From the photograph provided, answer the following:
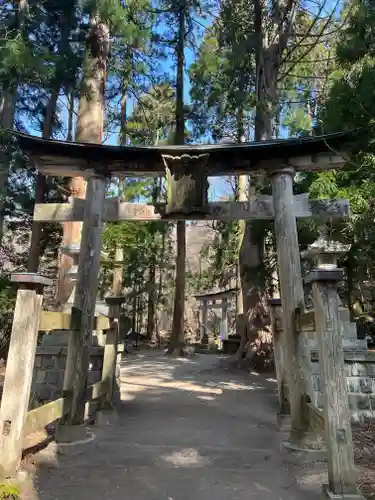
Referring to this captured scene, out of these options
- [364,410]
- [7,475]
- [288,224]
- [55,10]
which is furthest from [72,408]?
[55,10]

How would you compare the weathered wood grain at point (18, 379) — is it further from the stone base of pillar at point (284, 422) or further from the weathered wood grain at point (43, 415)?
the stone base of pillar at point (284, 422)

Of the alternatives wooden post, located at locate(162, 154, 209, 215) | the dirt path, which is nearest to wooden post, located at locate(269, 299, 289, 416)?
the dirt path

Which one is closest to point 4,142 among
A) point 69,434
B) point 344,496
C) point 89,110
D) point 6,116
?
point 6,116

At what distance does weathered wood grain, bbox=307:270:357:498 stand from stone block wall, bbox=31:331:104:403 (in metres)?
3.75

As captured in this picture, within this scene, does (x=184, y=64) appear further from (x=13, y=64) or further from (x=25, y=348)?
(x=25, y=348)

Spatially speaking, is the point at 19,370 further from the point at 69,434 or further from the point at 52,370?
the point at 52,370

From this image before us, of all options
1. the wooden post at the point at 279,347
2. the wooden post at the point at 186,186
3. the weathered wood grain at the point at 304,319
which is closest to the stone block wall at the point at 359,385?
the wooden post at the point at 279,347

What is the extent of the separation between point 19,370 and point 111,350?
7.21 ft

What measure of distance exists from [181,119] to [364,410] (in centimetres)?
1126

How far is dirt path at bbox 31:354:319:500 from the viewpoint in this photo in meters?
3.11

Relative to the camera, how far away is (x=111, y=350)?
17.5 feet

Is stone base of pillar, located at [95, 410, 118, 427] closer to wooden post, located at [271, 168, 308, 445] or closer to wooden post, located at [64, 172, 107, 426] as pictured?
wooden post, located at [64, 172, 107, 426]

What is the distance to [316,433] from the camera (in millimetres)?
3920

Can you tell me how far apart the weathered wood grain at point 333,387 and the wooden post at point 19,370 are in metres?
2.22
